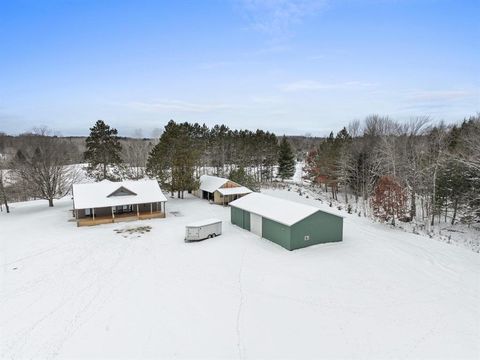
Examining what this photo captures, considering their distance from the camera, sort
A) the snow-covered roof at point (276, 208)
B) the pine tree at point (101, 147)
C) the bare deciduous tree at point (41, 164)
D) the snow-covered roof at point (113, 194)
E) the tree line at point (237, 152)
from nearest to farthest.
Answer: the snow-covered roof at point (276, 208) → the snow-covered roof at point (113, 194) → the bare deciduous tree at point (41, 164) → the pine tree at point (101, 147) → the tree line at point (237, 152)

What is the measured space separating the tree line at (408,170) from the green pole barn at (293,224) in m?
7.13

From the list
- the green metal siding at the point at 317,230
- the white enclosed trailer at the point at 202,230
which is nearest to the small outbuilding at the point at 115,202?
the white enclosed trailer at the point at 202,230

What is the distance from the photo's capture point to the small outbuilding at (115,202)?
26.4 m

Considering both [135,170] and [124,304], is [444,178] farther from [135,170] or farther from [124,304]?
[135,170]

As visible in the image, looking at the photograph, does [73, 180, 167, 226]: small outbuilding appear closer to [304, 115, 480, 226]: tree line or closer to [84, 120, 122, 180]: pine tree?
[84, 120, 122, 180]: pine tree

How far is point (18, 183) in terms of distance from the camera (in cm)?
3781

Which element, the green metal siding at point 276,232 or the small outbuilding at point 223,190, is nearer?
the green metal siding at point 276,232

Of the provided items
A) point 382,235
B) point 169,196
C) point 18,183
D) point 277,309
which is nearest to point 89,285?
point 277,309

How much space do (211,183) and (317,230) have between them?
1822cm

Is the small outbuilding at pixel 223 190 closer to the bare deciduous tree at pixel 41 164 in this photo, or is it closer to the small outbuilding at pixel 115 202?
the small outbuilding at pixel 115 202

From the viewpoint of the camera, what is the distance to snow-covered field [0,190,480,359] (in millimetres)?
10109

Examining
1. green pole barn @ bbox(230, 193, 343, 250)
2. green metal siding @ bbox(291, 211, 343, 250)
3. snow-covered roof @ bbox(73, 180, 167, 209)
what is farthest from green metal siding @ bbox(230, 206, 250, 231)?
snow-covered roof @ bbox(73, 180, 167, 209)

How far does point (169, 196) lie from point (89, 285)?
24301 millimetres

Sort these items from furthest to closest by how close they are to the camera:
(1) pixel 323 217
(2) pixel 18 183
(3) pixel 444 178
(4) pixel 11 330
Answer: (2) pixel 18 183 < (3) pixel 444 178 < (1) pixel 323 217 < (4) pixel 11 330
